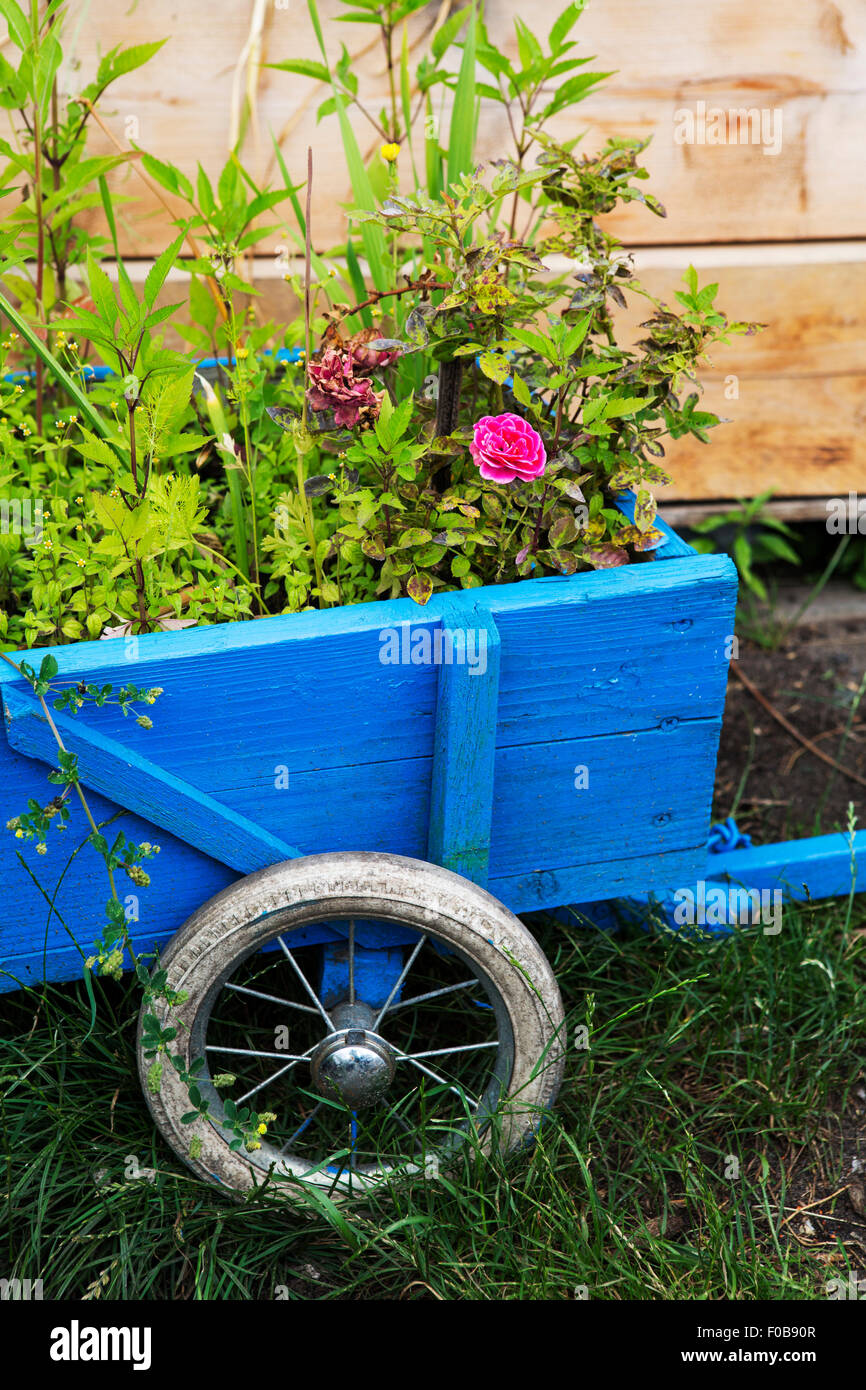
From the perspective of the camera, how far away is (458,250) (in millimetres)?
1352

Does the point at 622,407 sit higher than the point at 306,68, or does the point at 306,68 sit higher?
the point at 306,68

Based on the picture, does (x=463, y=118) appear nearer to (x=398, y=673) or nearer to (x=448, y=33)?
(x=448, y=33)

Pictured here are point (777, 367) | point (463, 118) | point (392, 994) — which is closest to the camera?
point (392, 994)

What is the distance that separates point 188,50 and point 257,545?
3.57 ft

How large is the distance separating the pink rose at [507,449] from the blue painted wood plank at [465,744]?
0.56 feet

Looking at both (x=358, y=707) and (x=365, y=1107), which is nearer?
(x=358, y=707)

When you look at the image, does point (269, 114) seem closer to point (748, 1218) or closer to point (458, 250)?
point (458, 250)

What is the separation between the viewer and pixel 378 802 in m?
1.41

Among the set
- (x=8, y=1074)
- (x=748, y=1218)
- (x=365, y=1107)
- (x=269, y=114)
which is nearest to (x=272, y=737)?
(x=365, y=1107)

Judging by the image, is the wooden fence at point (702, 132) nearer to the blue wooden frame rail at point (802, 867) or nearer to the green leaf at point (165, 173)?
the green leaf at point (165, 173)

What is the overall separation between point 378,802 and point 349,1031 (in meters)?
0.28

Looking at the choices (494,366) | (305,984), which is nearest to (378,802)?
(305,984)

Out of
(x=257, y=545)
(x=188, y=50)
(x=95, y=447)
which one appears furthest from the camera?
(x=188, y=50)

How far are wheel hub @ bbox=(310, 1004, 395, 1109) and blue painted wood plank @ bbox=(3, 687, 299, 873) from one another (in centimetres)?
23
